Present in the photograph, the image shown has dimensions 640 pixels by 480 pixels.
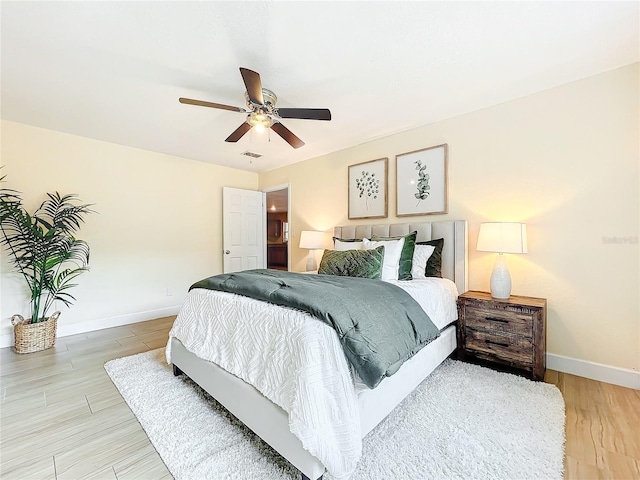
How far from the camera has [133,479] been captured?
1.34 meters

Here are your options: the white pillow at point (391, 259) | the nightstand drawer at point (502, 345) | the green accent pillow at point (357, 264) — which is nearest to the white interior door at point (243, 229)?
the green accent pillow at point (357, 264)

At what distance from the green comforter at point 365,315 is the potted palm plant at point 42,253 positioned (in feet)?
8.19

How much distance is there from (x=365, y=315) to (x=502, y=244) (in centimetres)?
159

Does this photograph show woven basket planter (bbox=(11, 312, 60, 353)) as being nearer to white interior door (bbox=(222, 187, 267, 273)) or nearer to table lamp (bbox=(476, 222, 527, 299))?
white interior door (bbox=(222, 187, 267, 273))

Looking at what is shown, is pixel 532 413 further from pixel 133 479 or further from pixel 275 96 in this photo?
pixel 275 96

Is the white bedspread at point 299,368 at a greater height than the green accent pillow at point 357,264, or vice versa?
the green accent pillow at point 357,264

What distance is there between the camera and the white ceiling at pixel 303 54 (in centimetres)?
163

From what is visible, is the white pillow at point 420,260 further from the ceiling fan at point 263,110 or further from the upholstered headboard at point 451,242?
the ceiling fan at point 263,110

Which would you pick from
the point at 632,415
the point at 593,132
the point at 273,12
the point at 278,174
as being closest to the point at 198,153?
the point at 278,174

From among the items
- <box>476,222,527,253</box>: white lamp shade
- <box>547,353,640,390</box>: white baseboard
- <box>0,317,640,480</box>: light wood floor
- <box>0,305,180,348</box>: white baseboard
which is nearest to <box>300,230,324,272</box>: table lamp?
<box>476,222,527,253</box>: white lamp shade

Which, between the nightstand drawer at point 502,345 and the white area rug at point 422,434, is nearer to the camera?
the white area rug at point 422,434

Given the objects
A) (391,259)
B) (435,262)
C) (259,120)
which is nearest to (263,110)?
(259,120)

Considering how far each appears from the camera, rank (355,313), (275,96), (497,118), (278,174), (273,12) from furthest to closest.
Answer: (278,174) < (497,118) < (275,96) < (273,12) < (355,313)

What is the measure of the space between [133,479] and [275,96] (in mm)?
2733
